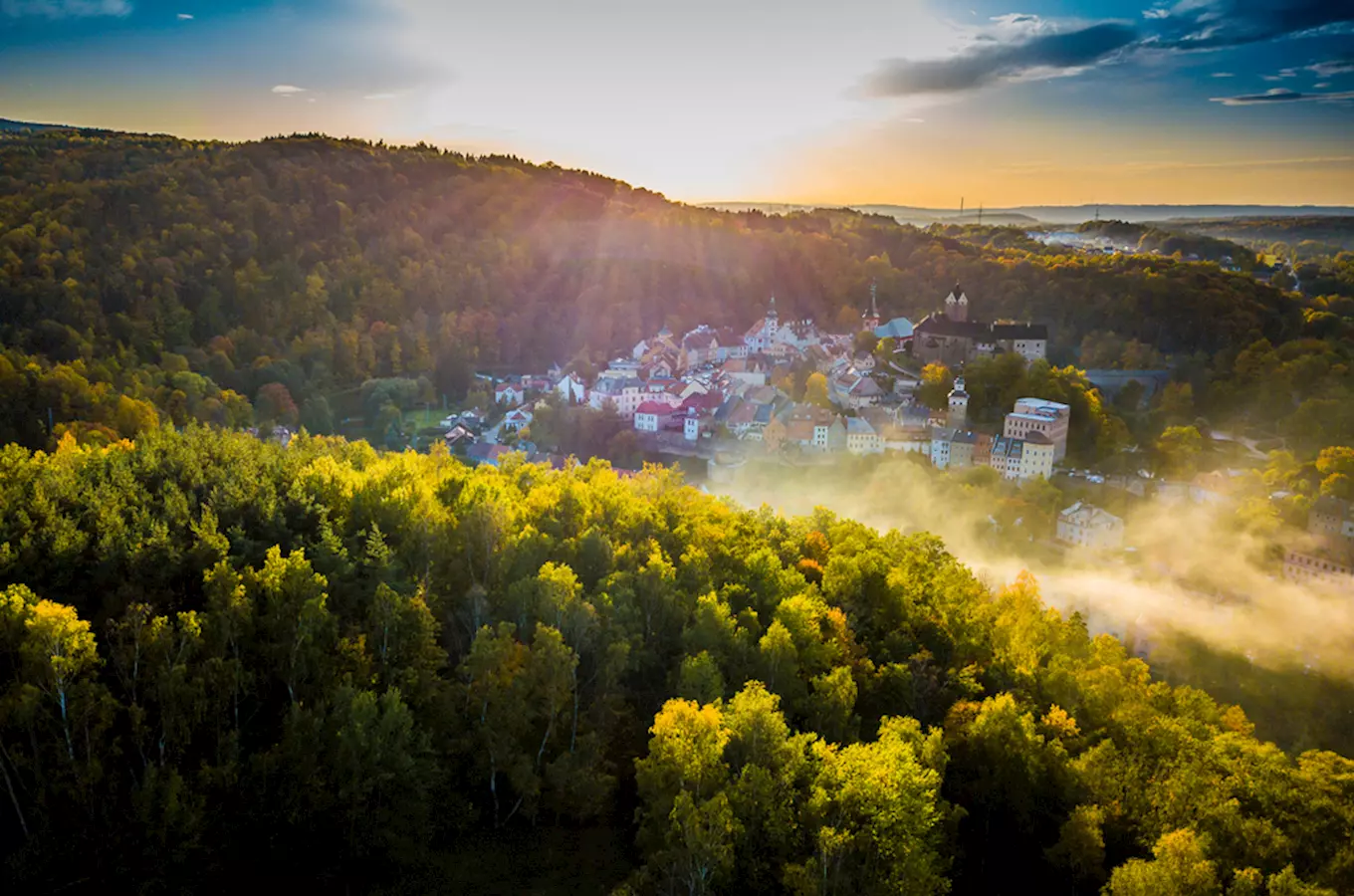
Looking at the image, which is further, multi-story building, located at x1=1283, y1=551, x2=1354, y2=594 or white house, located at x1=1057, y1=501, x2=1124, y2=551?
white house, located at x1=1057, y1=501, x2=1124, y2=551

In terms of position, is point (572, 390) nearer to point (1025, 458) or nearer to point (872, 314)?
point (1025, 458)

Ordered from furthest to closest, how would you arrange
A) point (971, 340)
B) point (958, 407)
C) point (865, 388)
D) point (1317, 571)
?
point (971, 340), point (865, 388), point (958, 407), point (1317, 571)

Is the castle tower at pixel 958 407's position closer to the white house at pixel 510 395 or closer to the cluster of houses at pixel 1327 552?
the cluster of houses at pixel 1327 552

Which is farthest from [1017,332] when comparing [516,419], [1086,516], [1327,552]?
[516,419]

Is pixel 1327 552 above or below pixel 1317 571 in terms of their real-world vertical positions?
above

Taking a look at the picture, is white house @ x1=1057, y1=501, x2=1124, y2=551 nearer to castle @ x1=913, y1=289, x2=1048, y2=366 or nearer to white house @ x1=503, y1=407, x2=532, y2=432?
castle @ x1=913, y1=289, x2=1048, y2=366

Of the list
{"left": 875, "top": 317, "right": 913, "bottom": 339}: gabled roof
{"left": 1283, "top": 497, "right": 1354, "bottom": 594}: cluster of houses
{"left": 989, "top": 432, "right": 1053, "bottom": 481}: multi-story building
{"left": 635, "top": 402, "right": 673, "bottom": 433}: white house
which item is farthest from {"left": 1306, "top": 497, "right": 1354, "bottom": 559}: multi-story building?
{"left": 635, "top": 402, "right": 673, "bottom": 433}: white house
